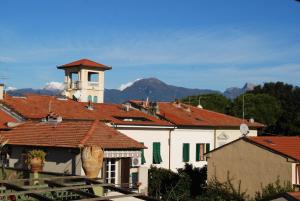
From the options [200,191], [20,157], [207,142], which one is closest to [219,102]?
[207,142]

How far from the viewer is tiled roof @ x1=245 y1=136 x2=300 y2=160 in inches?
894

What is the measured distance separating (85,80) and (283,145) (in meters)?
32.0

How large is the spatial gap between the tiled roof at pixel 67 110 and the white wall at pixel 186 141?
1.41 meters

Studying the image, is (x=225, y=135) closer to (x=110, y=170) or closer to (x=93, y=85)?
(x=93, y=85)

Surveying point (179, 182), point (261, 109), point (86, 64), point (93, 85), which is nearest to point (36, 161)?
point (179, 182)

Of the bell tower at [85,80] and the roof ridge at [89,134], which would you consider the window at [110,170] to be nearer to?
the roof ridge at [89,134]

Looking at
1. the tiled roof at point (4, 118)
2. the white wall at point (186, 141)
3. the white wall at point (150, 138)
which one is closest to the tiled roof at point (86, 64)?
the white wall at point (186, 141)

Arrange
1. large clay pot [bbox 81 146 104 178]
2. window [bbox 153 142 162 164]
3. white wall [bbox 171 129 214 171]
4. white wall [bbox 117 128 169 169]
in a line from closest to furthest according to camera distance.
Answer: large clay pot [bbox 81 146 104 178] < white wall [bbox 117 128 169 169] < window [bbox 153 142 162 164] < white wall [bbox 171 129 214 171]

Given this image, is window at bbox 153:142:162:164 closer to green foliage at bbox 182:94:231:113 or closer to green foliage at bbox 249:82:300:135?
green foliage at bbox 249:82:300:135

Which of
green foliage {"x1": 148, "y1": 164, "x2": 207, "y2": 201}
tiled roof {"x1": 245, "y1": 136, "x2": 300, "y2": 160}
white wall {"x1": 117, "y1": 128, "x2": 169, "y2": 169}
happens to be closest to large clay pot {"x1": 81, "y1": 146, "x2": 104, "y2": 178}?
Result: tiled roof {"x1": 245, "y1": 136, "x2": 300, "y2": 160}

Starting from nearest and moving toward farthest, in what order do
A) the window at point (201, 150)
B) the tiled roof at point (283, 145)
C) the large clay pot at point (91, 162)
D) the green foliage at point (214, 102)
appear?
the large clay pot at point (91, 162) < the tiled roof at point (283, 145) < the window at point (201, 150) < the green foliage at point (214, 102)

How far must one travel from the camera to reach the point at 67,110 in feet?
104

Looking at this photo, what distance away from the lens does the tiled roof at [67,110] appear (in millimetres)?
29953

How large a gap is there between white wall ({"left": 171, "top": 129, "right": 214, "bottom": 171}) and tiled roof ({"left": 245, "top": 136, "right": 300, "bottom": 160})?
34.8 ft
